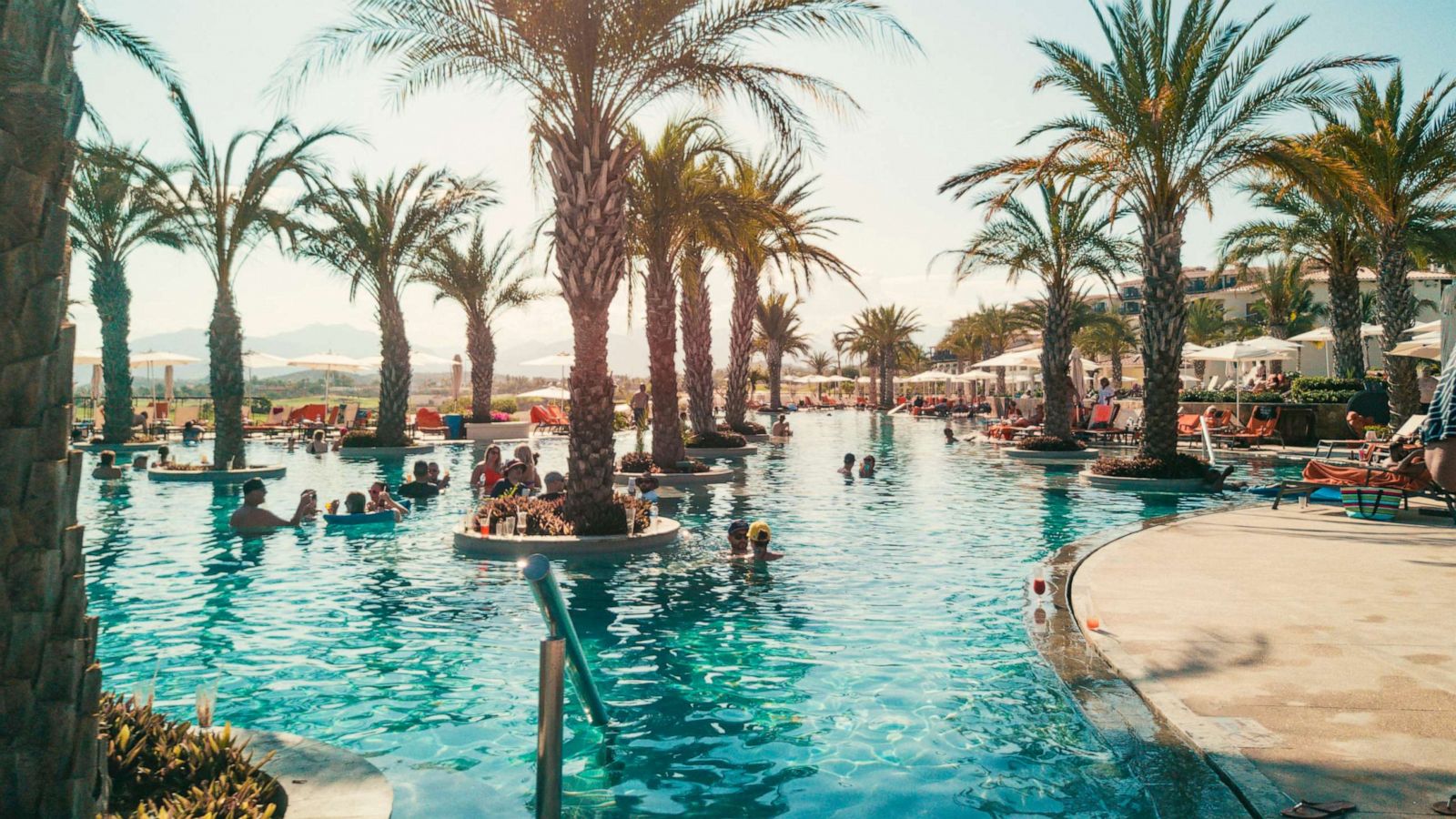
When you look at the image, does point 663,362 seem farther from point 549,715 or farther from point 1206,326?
point 1206,326

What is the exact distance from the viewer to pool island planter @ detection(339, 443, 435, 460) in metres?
27.8

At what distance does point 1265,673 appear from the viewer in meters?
5.98

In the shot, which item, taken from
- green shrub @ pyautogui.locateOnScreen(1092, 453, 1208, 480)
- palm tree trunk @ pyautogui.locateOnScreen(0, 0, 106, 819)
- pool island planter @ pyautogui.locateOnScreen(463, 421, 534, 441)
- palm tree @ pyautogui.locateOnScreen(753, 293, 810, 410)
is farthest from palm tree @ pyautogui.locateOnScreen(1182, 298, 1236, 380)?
palm tree trunk @ pyautogui.locateOnScreen(0, 0, 106, 819)

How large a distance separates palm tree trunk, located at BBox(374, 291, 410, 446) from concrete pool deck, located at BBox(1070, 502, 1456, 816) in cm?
2348

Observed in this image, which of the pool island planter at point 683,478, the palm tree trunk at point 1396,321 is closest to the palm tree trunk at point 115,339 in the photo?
the pool island planter at point 683,478

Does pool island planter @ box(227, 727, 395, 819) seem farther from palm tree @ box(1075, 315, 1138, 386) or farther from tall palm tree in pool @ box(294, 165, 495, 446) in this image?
palm tree @ box(1075, 315, 1138, 386)

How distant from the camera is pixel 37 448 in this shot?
2.85 m

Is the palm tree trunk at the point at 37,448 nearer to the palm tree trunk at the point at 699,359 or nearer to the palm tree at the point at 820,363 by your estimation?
the palm tree trunk at the point at 699,359

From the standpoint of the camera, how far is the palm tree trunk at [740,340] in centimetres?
3434

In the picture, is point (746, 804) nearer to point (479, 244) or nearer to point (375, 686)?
point (375, 686)

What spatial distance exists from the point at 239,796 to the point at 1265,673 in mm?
5727

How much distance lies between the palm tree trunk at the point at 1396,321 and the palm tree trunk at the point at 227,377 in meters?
26.4

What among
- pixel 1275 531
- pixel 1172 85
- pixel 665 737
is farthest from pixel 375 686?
pixel 1172 85

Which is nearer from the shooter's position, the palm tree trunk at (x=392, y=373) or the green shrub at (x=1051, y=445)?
the green shrub at (x=1051, y=445)
